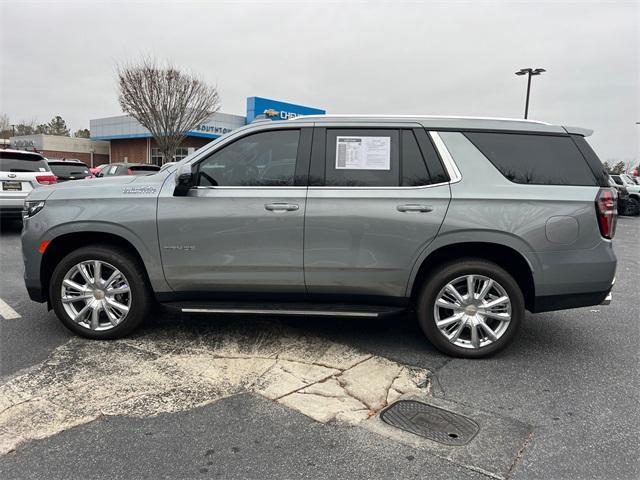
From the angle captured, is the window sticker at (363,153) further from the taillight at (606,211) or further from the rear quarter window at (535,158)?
the taillight at (606,211)

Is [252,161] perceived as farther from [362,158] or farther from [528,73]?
[528,73]

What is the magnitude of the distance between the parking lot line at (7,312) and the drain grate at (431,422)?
3900 mm

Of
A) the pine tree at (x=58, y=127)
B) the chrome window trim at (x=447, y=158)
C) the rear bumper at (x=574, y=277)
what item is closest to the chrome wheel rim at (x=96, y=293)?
the chrome window trim at (x=447, y=158)

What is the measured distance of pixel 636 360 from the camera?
410 centimetres

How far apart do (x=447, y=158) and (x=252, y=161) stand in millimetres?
1620

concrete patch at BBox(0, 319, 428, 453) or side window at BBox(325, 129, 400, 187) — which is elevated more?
side window at BBox(325, 129, 400, 187)

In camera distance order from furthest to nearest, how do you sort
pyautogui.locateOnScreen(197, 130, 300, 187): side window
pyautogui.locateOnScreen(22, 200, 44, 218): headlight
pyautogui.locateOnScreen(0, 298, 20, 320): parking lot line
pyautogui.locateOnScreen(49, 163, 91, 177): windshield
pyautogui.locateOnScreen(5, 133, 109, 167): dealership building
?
1. pyautogui.locateOnScreen(5, 133, 109, 167): dealership building
2. pyautogui.locateOnScreen(49, 163, 91, 177): windshield
3. pyautogui.locateOnScreen(0, 298, 20, 320): parking lot line
4. pyautogui.locateOnScreen(22, 200, 44, 218): headlight
5. pyautogui.locateOnScreen(197, 130, 300, 187): side window

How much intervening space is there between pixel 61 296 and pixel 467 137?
372cm

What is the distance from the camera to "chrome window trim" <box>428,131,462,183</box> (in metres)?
3.91

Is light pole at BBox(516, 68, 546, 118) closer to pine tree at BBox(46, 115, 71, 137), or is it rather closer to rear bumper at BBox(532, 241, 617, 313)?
rear bumper at BBox(532, 241, 617, 313)

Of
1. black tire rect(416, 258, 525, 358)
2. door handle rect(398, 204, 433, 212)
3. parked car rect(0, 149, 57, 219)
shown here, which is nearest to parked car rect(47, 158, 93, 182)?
parked car rect(0, 149, 57, 219)

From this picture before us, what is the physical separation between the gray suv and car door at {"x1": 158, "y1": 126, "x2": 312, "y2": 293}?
1cm

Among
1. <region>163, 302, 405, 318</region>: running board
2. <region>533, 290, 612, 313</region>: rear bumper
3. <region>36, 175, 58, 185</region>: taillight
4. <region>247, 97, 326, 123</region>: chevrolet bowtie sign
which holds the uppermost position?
<region>247, 97, 326, 123</region>: chevrolet bowtie sign

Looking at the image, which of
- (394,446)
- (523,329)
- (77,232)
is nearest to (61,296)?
(77,232)
